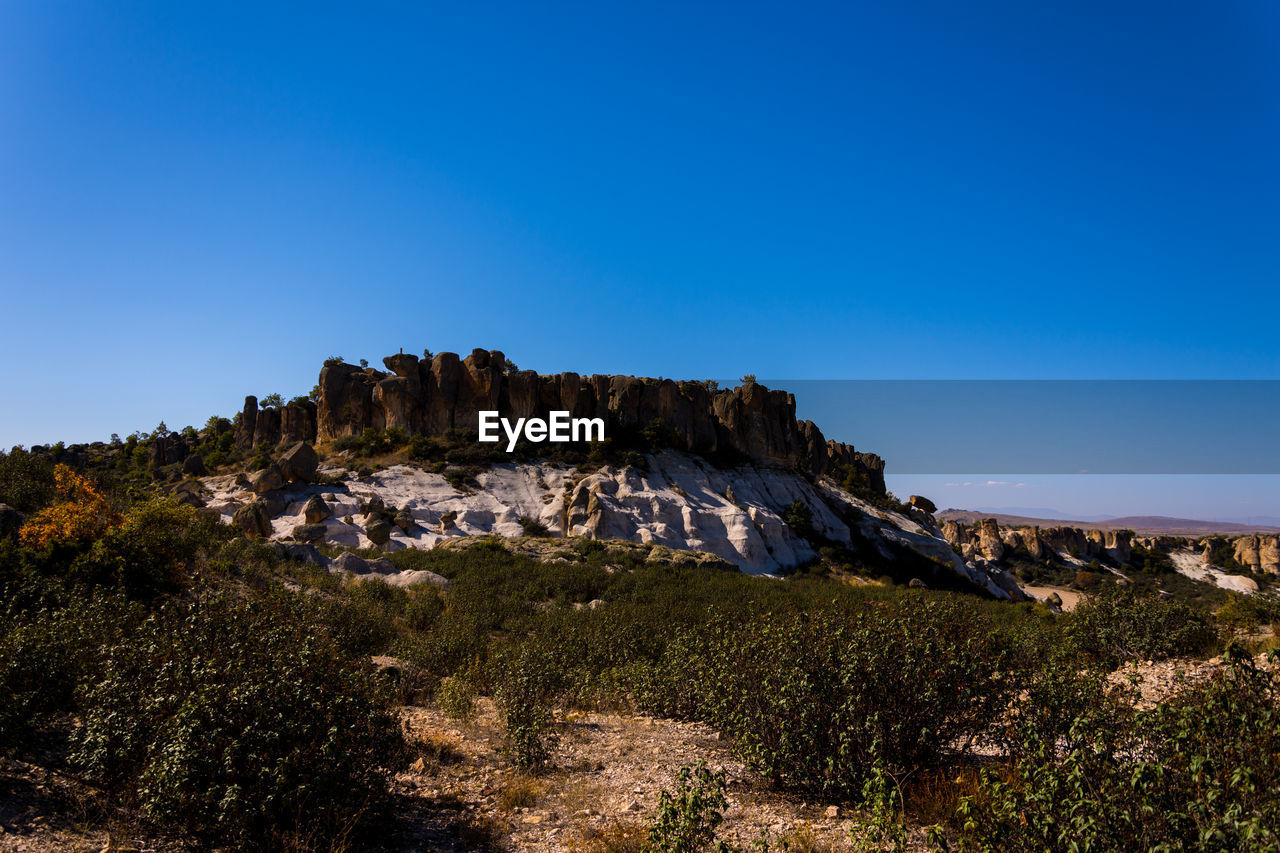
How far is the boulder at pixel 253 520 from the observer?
26109 mm

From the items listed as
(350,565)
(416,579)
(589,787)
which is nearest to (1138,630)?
(589,787)

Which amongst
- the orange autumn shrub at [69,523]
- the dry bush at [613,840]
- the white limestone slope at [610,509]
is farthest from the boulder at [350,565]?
the dry bush at [613,840]

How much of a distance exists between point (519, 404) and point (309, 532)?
18385 mm

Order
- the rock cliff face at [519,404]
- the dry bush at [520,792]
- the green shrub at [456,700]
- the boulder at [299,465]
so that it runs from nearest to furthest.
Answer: the dry bush at [520,792]
the green shrub at [456,700]
the boulder at [299,465]
the rock cliff face at [519,404]

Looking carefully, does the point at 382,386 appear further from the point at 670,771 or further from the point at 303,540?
the point at 670,771

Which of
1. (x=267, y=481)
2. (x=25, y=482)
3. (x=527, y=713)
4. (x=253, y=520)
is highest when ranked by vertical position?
(x=25, y=482)

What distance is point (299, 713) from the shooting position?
471 centimetres

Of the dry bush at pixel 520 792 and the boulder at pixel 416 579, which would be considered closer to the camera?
the dry bush at pixel 520 792

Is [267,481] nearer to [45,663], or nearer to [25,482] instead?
[25,482]

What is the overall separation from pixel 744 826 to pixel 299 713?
3.59m

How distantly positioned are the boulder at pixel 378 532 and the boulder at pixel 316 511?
6.78ft

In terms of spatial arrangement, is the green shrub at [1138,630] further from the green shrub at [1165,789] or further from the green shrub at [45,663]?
the green shrub at [45,663]
